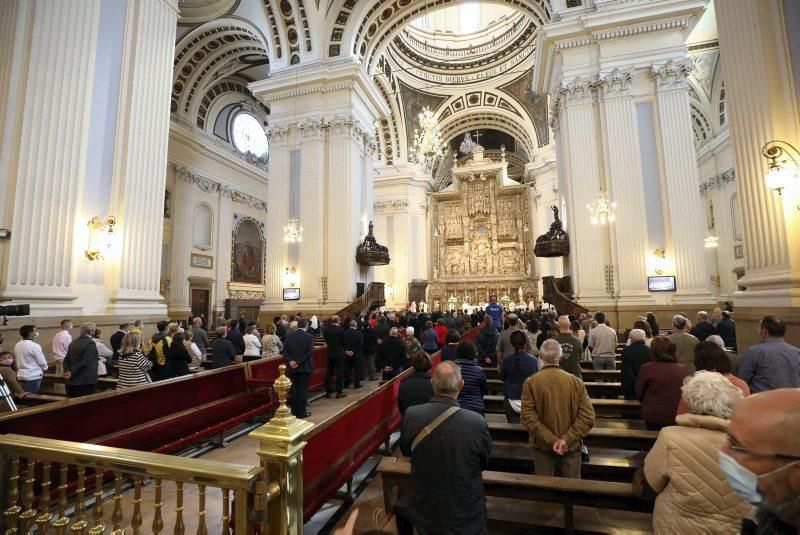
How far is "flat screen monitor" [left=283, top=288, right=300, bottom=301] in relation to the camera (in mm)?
13016

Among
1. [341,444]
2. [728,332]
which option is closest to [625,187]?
[728,332]

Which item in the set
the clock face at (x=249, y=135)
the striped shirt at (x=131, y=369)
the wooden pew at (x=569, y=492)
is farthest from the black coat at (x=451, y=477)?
the clock face at (x=249, y=135)

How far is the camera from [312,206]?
43.8 feet

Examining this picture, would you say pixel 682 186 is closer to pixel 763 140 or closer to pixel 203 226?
pixel 763 140

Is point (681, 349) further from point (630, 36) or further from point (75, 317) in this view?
point (630, 36)

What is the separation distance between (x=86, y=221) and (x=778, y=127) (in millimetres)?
9639

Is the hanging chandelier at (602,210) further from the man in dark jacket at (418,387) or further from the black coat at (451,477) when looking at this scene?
the black coat at (451,477)

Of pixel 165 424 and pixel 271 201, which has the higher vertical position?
pixel 271 201

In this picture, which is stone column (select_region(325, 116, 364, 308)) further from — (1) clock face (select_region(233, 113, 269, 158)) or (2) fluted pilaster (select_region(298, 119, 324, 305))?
(1) clock face (select_region(233, 113, 269, 158))

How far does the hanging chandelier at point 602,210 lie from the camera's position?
1042 cm

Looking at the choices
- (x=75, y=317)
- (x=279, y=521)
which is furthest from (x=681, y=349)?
(x=75, y=317)

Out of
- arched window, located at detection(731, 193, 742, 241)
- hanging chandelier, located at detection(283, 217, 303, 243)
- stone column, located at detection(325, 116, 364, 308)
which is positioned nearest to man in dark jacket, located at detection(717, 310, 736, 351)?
stone column, located at detection(325, 116, 364, 308)

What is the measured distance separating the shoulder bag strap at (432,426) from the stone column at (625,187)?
9854 mm

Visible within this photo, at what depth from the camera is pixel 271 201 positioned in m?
13.8
